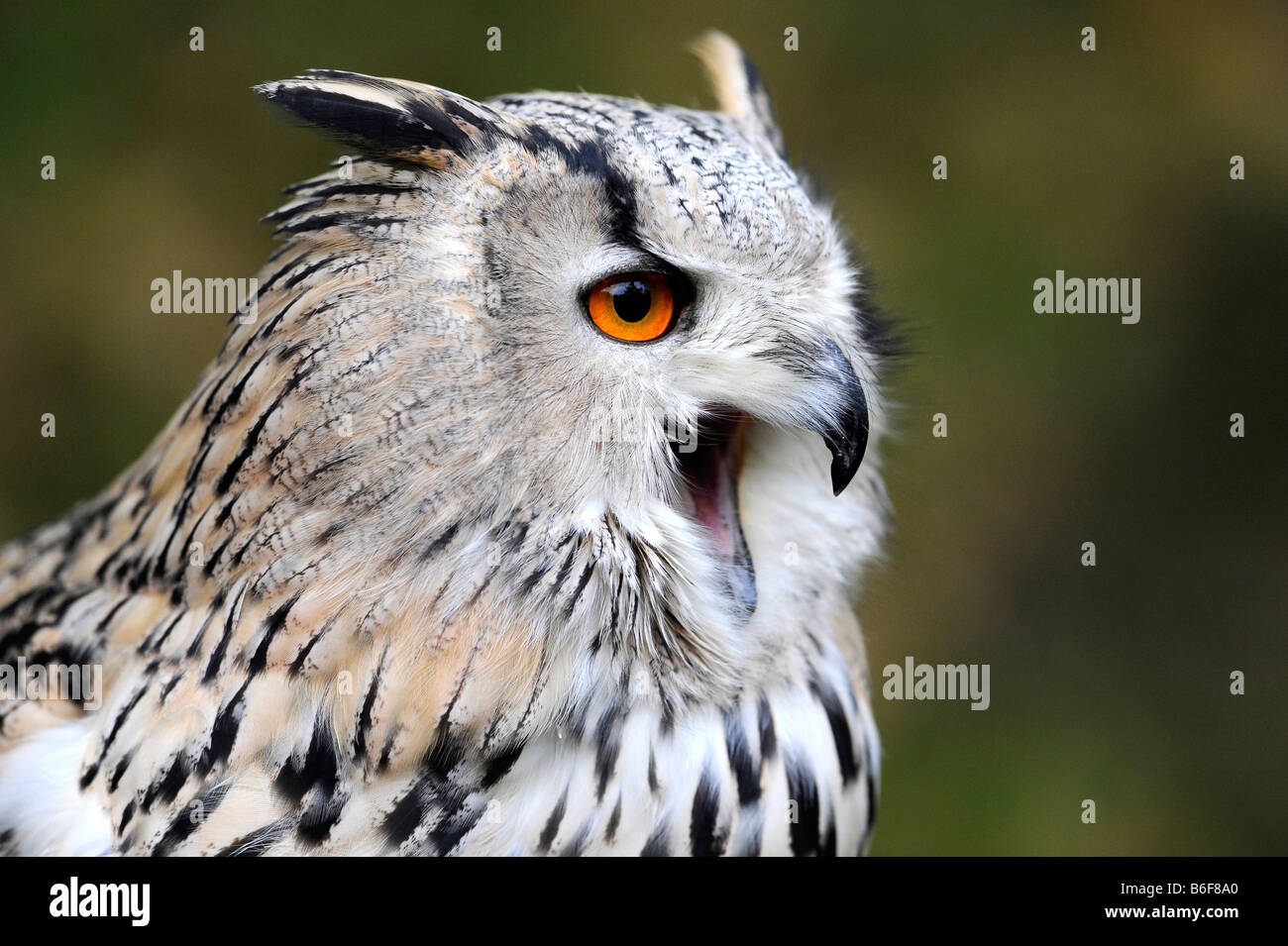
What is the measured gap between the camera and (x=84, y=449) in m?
3.27

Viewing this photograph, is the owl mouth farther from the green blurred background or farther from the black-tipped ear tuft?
the green blurred background

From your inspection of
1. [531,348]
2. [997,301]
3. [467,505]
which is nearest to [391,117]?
[531,348]

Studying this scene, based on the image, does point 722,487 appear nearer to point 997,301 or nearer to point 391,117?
point 391,117

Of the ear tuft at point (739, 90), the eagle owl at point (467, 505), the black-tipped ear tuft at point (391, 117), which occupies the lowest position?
the eagle owl at point (467, 505)

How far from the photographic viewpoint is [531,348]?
120 cm

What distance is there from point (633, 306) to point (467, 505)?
0.95 ft

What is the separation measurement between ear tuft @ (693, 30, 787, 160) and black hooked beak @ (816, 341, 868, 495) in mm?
423

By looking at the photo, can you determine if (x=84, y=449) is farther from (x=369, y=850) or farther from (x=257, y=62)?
(x=369, y=850)

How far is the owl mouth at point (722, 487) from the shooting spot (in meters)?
1.38

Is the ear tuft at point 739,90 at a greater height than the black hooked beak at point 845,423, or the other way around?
the ear tuft at point 739,90

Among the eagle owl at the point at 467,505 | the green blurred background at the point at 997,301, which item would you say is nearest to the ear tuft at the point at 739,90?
the eagle owl at the point at 467,505

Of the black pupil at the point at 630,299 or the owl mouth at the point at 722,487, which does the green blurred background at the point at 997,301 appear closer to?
the owl mouth at the point at 722,487

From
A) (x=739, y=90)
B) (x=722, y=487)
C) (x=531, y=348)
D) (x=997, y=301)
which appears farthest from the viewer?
(x=997, y=301)

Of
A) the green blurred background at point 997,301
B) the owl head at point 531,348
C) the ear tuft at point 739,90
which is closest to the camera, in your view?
the owl head at point 531,348
